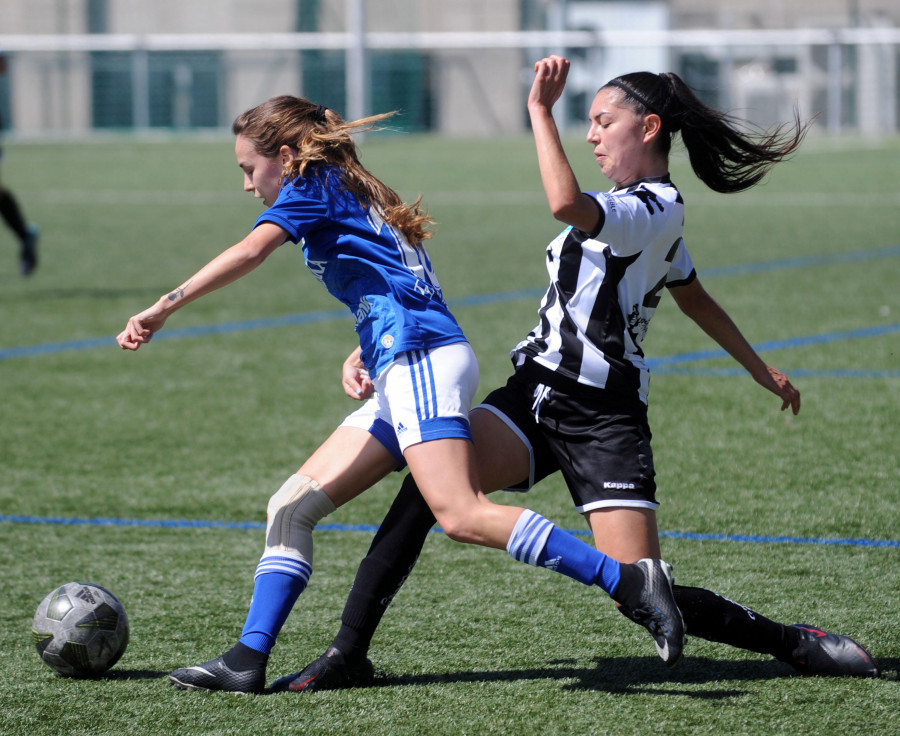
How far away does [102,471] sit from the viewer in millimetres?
5945

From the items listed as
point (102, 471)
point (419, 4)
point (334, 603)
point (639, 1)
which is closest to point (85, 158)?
point (419, 4)

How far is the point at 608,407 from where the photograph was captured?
11.5ft

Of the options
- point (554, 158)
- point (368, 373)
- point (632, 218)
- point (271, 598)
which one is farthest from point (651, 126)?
point (271, 598)

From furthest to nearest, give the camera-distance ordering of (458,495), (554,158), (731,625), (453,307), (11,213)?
(11,213) → (453,307) → (731,625) → (458,495) → (554,158)

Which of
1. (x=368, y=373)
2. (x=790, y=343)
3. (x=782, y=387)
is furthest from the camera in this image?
(x=790, y=343)

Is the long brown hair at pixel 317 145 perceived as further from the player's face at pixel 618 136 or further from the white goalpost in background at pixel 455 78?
the white goalpost in background at pixel 455 78

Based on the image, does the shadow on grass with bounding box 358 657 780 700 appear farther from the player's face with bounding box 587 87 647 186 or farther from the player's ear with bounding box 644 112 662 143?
the player's ear with bounding box 644 112 662 143

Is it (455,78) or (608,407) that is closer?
(608,407)

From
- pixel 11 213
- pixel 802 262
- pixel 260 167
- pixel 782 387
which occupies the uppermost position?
pixel 260 167

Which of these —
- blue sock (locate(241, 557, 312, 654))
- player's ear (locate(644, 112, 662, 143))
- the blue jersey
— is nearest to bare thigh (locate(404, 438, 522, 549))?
the blue jersey

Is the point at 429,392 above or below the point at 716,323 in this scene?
below

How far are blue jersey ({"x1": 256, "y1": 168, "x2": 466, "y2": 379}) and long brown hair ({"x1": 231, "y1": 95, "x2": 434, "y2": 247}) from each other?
0.09 feet

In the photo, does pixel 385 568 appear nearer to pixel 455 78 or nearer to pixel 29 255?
pixel 29 255

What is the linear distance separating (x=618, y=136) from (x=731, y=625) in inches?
49.6
